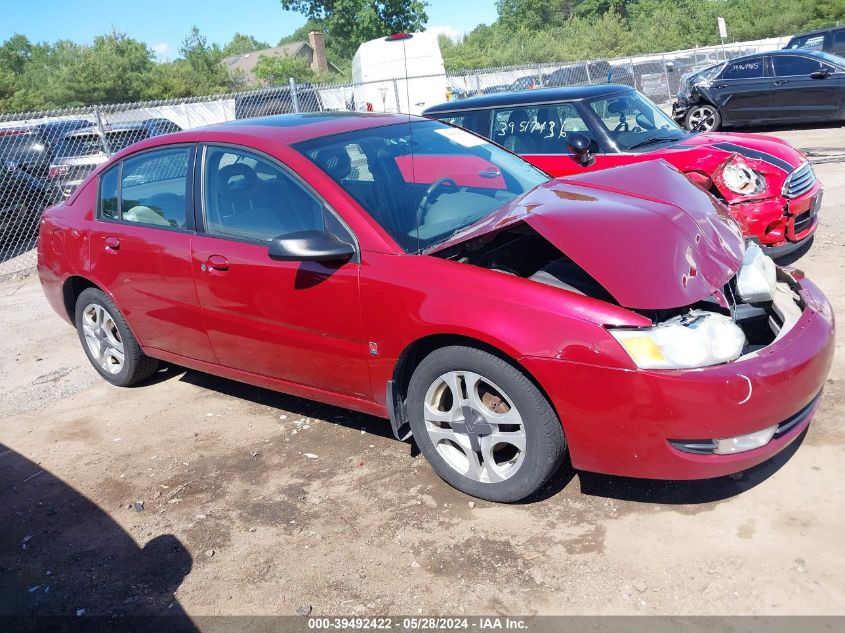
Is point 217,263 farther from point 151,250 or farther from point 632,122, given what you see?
point 632,122

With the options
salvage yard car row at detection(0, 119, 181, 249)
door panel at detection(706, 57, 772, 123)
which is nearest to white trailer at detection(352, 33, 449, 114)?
door panel at detection(706, 57, 772, 123)

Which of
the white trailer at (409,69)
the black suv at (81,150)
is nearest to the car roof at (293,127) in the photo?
the black suv at (81,150)

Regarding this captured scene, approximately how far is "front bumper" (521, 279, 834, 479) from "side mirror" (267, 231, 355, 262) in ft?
3.36

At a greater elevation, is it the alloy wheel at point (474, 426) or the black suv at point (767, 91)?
the black suv at point (767, 91)

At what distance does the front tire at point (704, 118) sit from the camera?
48.6 feet

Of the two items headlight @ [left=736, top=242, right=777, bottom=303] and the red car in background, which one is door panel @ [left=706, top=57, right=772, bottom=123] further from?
headlight @ [left=736, top=242, right=777, bottom=303]

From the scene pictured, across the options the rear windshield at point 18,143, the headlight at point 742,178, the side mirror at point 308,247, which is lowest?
the headlight at point 742,178

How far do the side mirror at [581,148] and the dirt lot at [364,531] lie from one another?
2.94 meters

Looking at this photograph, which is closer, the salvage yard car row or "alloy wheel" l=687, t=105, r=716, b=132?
the salvage yard car row

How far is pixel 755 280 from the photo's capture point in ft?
11.4

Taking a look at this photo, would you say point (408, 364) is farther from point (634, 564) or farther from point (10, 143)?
point (10, 143)

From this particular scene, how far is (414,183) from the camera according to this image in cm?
388

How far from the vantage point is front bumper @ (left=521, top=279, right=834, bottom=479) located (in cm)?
281

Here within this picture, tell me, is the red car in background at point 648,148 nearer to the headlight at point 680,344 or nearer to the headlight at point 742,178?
the headlight at point 742,178
